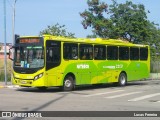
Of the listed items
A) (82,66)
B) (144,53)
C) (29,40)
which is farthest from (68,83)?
(144,53)

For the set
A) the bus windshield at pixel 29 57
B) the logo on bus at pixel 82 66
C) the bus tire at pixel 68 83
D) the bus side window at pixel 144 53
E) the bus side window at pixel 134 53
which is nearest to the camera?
the bus windshield at pixel 29 57

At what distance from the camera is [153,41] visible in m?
49.4

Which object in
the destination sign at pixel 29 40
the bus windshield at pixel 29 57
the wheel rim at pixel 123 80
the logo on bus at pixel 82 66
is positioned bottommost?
the wheel rim at pixel 123 80

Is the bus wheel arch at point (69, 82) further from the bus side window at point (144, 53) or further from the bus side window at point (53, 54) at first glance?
the bus side window at point (144, 53)

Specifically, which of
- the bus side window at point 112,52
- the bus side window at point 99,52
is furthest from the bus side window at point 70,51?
the bus side window at point 112,52

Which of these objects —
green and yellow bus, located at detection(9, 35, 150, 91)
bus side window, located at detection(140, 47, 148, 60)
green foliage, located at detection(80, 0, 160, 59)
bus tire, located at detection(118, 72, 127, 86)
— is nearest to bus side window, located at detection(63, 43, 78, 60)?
green and yellow bus, located at detection(9, 35, 150, 91)

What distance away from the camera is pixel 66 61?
23812 millimetres

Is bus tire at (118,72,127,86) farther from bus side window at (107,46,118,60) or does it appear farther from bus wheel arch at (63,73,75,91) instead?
bus wheel arch at (63,73,75,91)

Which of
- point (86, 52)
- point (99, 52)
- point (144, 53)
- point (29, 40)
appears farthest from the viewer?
point (144, 53)

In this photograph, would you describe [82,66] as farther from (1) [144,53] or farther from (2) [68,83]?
(1) [144,53]

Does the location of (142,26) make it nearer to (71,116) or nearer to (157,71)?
(157,71)

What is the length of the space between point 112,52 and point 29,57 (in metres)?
7.12

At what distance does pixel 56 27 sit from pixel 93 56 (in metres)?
22.8

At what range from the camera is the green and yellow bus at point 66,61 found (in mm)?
22562
